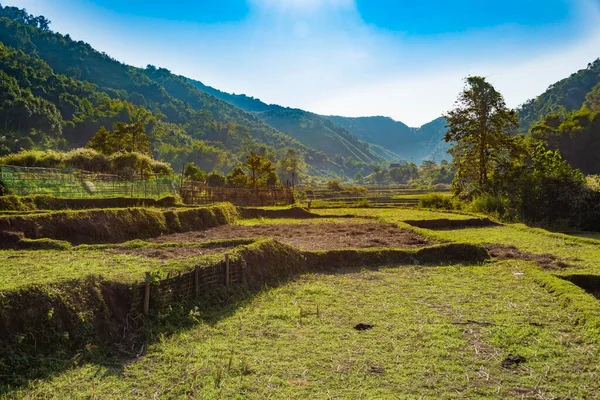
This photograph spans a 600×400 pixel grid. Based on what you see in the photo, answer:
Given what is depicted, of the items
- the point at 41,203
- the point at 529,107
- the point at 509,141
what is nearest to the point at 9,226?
the point at 41,203

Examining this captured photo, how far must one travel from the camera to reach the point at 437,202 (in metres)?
35.5

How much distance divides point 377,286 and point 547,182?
18664mm

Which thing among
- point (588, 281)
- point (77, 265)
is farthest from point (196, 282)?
point (588, 281)

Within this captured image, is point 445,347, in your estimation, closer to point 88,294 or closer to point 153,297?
point 153,297

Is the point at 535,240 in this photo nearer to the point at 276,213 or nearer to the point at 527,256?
the point at 527,256

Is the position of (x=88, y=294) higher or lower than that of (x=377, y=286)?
higher

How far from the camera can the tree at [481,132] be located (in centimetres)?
3091

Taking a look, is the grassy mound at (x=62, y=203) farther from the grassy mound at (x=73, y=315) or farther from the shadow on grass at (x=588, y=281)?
the shadow on grass at (x=588, y=281)

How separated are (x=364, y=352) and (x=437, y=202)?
102 ft

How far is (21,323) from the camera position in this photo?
19.0 feet

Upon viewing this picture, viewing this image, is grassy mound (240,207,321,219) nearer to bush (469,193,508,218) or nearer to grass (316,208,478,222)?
grass (316,208,478,222)

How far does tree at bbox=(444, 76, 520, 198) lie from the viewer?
101 ft

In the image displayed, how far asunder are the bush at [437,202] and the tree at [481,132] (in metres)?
1.55

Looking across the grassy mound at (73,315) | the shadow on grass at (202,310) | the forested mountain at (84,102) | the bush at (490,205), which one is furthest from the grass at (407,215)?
the forested mountain at (84,102)
